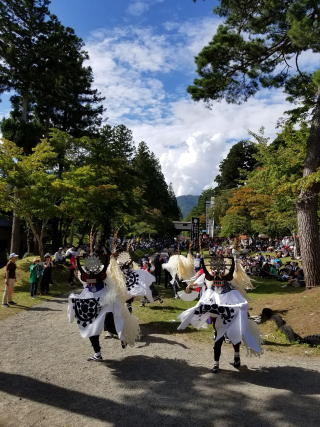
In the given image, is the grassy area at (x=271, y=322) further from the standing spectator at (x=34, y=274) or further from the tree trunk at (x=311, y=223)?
the standing spectator at (x=34, y=274)

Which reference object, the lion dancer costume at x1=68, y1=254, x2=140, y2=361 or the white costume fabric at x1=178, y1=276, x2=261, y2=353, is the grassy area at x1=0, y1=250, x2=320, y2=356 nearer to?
the white costume fabric at x1=178, y1=276, x2=261, y2=353

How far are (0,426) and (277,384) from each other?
154 inches

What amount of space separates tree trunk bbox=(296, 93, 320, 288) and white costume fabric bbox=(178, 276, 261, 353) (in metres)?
5.69

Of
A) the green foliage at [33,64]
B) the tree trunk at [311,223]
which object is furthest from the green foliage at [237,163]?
the tree trunk at [311,223]

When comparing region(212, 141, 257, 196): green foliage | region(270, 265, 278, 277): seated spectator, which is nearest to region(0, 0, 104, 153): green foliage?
region(270, 265, 278, 277): seated spectator

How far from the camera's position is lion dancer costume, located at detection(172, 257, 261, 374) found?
5.38m

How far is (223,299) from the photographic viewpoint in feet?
18.7

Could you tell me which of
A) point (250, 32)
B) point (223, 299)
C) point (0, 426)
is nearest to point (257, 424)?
point (223, 299)

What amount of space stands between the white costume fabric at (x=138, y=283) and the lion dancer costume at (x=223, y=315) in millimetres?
2368

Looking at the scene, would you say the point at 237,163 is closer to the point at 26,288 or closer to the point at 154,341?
the point at 26,288

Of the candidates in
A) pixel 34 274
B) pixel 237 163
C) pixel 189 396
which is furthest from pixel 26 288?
→ pixel 237 163

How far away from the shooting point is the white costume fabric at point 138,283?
8.22 m

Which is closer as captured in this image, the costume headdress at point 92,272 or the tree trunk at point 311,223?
the costume headdress at point 92,272

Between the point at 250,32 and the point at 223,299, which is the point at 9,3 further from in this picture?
the point at 223,299
